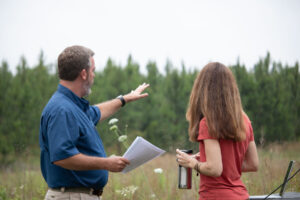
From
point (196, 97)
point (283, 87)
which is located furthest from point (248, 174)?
point (283, 87)

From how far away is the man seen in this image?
2.29m

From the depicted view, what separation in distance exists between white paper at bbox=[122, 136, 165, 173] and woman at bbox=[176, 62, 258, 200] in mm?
306

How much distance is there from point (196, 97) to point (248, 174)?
12.8ft

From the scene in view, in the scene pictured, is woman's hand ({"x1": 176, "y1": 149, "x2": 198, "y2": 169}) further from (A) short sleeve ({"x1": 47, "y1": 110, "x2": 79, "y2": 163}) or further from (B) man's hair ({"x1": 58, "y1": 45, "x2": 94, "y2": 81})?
(B) man's hair ({"x1": 58, "y1": 45, "x2": 94, "y2": 81})

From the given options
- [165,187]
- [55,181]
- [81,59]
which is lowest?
[165,187]

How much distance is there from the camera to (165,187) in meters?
5.53

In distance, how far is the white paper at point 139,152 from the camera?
246cm

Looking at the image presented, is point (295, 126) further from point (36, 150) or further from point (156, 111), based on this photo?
point (36, 150)

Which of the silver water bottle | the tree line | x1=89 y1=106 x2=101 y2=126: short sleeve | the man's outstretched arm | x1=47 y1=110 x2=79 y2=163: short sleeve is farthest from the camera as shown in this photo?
the tree line

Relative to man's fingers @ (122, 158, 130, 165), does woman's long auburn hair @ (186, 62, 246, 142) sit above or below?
above

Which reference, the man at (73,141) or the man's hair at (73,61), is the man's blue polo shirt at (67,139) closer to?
the man at (73,141)

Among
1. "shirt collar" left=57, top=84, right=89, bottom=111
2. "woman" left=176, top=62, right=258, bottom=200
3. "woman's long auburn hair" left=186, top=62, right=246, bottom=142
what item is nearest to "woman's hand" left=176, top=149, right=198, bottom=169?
"woman" left=176, top=62, right=258, bottom=200

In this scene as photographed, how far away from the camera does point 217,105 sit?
2180 mm

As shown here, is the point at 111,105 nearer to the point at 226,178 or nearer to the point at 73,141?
the point at 73,141
